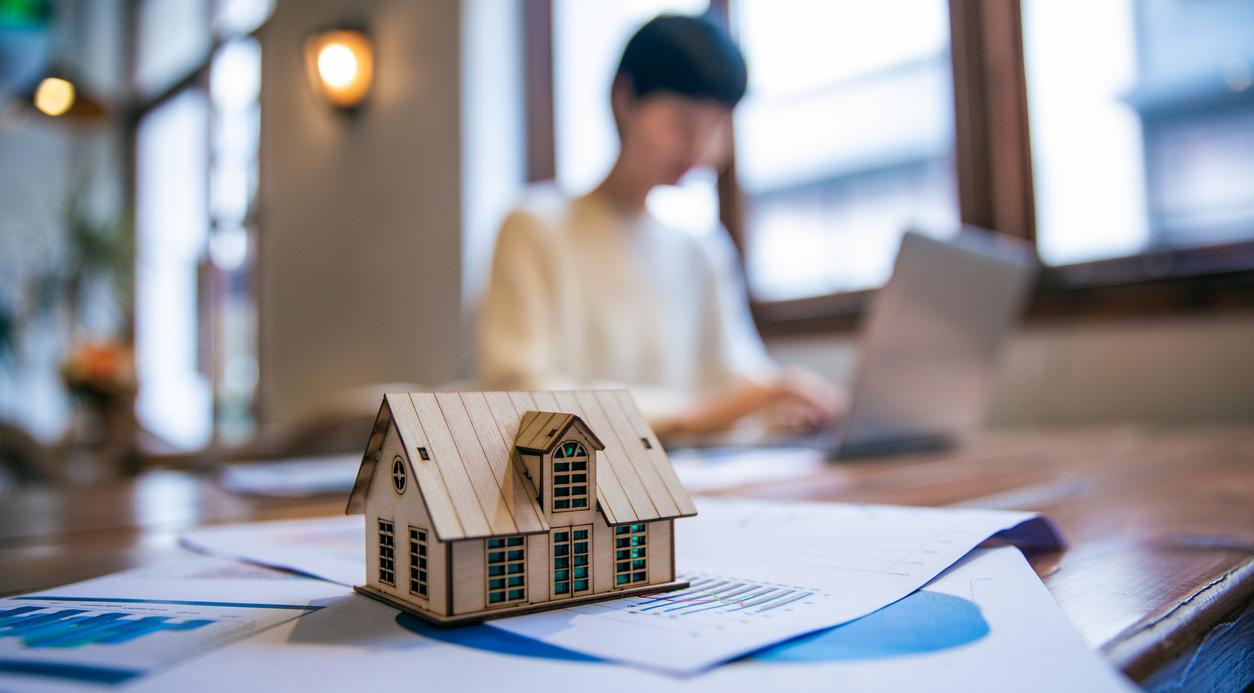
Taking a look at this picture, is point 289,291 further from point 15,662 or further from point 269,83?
point 15,662

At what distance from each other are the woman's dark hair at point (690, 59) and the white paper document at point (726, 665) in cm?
126

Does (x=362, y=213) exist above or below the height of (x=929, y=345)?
above

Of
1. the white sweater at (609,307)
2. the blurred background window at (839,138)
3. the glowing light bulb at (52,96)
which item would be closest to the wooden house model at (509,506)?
the glowing light bulb at (52,96)

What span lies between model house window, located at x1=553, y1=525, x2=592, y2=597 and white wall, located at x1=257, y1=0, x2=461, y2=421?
102 inches

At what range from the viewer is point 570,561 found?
1.03ft

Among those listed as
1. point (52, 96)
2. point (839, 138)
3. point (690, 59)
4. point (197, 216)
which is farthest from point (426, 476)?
point (197, 216)

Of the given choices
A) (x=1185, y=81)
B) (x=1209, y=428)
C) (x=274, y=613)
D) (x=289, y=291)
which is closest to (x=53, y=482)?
(x=274, y=613)

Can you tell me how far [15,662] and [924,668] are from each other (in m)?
0.27

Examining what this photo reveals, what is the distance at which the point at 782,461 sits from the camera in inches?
40.7

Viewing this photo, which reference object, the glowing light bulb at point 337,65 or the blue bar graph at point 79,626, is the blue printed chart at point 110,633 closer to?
the blue bar graph at point 79,626

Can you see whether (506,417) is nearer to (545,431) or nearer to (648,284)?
(545,431)

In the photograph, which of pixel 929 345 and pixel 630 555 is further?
pixel 929 345

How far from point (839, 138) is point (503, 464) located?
2026mm

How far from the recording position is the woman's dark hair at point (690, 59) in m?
1.42
